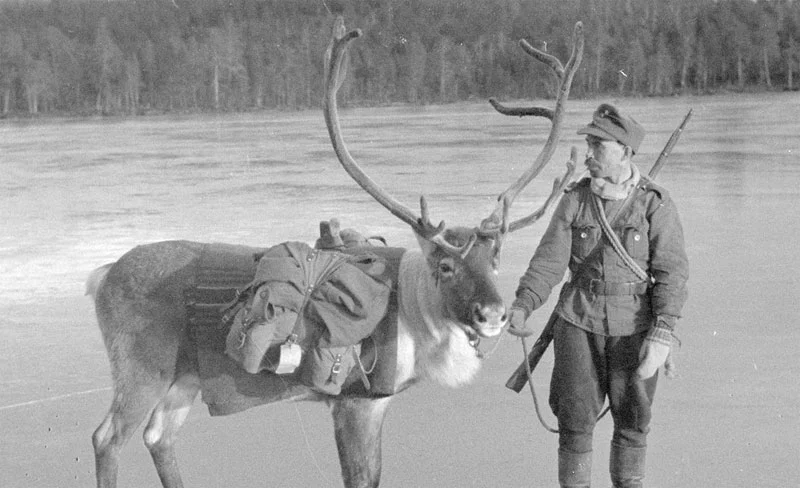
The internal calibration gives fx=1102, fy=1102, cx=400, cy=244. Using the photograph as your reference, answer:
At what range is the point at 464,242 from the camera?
447cm

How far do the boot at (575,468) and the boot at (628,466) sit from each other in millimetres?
112

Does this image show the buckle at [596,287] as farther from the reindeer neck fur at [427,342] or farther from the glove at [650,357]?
the reindeer neck fur at [427,342]

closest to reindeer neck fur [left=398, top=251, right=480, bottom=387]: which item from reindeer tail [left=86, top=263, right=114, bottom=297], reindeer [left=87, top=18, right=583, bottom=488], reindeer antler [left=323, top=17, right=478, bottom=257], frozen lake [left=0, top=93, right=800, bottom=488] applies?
reindeer [left=87, top=18, right=583, bottom=488]

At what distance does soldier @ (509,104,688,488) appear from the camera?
4242 millimetres

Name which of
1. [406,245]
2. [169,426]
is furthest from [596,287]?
[406,245]

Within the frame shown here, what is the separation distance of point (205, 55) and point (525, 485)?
5374 cm

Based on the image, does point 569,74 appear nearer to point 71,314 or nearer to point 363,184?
point 363,184

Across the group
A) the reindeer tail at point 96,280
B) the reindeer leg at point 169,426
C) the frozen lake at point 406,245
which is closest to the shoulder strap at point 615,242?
the frozen lake at point 406,245

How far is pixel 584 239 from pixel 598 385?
23.0 inches

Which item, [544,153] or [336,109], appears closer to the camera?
[336,109]

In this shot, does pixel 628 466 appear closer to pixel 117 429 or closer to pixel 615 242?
pixel 615 242

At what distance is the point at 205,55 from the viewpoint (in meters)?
56.5

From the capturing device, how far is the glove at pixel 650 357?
4.17 metres

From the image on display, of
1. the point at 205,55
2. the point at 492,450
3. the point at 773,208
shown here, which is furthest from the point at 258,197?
the point at 205,55
